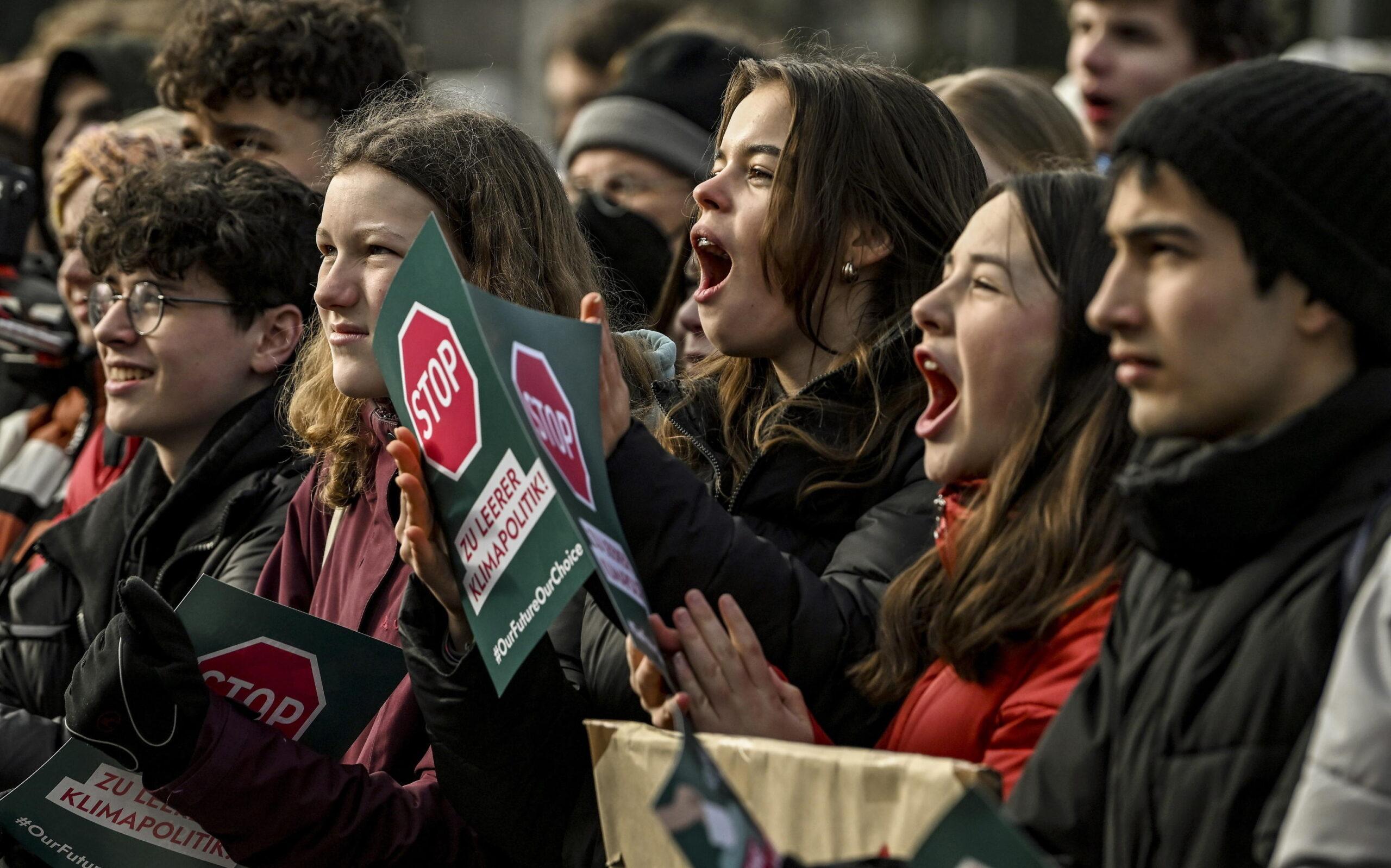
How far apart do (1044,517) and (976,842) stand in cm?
66

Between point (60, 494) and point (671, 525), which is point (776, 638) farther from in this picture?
point (60, 494)

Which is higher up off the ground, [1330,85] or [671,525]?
[1330,85]

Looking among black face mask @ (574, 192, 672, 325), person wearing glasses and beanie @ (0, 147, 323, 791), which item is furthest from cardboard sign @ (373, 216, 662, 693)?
black face mask @ (574, 192, 672, 325)

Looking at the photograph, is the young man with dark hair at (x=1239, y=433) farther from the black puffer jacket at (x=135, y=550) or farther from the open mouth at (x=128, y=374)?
the open mouth at (x=128, y=374)

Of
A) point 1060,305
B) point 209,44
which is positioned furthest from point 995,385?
point 209,44

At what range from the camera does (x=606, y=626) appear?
2.87 m

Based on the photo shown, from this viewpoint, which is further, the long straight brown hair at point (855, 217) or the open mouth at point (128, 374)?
the open mouth at point (128, 374)

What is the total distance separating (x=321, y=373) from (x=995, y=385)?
1623mm

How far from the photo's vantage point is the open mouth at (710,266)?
10.5 ft

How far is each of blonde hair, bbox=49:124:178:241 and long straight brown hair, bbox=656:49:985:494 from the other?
2153mm

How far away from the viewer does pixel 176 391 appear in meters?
3.92

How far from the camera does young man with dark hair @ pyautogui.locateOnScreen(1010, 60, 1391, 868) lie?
1889 mm

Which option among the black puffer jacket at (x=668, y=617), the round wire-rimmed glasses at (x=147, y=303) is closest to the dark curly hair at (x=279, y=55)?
the round wire-rimmed glasses at (x=147, y=303)

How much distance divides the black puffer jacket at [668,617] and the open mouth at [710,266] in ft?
1.00
